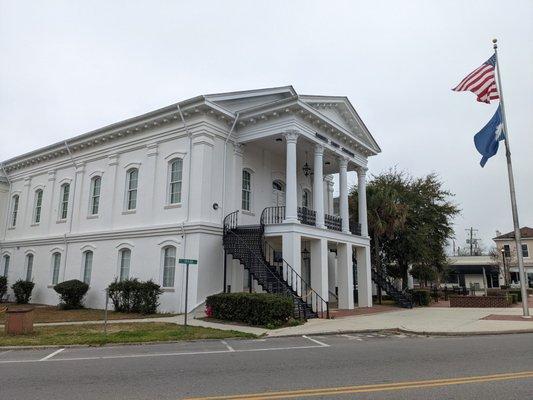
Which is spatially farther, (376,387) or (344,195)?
(344,195)

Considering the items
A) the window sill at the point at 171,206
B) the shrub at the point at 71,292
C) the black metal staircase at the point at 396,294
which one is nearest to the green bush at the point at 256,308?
the window sill at the point at 171,206

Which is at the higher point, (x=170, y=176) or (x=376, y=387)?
(x=170, y=176)

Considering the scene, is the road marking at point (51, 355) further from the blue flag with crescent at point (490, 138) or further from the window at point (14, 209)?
the window at point (14, 209)

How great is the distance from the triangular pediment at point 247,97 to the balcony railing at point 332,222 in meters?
6.27

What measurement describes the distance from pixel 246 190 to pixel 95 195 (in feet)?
28.2

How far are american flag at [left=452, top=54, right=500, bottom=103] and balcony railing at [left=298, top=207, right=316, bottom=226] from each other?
7.99 meters

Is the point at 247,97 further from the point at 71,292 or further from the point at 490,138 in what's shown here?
the point at 71,292

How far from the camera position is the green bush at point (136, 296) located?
60.4 ft

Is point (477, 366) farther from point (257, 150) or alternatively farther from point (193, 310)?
point (257, 150)

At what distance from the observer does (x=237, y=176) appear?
20.9m

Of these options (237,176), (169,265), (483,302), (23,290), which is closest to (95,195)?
(23,290)

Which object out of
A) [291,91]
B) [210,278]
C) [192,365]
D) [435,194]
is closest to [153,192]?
[210,278]

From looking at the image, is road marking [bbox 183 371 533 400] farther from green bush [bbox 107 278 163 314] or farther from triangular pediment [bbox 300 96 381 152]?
triangular pediment [bbox 300 96 381 152]

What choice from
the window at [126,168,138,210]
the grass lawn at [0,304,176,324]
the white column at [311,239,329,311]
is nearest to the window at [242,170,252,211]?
the white column at [311,239,329,311]
